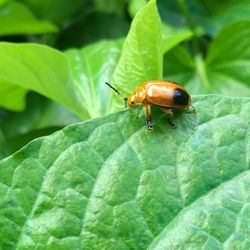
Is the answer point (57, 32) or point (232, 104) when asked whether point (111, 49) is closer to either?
point (57, 32)

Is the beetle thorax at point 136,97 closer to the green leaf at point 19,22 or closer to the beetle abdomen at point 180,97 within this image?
the beetle abdomen at point 180,97

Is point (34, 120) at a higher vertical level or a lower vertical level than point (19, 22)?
lower

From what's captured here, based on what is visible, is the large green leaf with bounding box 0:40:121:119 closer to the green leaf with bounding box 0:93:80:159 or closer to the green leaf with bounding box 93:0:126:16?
the green leaf with bounding box 0:93:80:159

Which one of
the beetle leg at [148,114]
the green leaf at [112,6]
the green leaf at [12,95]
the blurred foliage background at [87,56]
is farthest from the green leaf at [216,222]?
the green leaf at [112,6]

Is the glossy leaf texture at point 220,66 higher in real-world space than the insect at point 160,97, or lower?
lower

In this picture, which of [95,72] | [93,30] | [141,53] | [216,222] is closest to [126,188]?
[216,222]

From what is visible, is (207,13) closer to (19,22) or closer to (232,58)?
(232,58)
